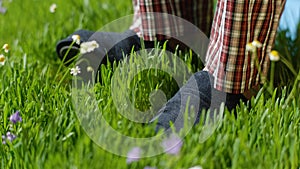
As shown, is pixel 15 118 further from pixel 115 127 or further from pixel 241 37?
pixel 241 37

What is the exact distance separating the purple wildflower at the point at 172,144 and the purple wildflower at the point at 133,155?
0.07 metres

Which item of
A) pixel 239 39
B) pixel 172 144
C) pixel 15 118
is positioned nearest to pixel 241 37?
pixel 239 39

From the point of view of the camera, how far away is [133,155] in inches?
46.8

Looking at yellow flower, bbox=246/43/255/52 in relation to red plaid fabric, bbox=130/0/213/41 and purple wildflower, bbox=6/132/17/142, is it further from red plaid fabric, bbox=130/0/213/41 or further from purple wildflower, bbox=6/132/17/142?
purple wildflower, bbox=6/132/17/142

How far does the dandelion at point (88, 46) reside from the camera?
162cm

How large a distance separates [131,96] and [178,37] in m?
0.37

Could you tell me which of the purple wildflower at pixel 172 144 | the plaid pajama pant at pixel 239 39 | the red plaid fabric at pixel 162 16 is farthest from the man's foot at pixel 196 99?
the red plaid fabric at pixel 162 16

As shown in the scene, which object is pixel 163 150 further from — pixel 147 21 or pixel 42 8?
pixel 42 8

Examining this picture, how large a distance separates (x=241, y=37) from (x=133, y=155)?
0.45 m

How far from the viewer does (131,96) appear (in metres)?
1.50

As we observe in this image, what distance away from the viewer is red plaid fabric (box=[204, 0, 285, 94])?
1426mm

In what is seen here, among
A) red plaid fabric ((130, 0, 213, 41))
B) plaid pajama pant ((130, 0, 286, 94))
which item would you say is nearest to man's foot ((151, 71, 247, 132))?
plaid pajama pant ((130, 0, 286, 94))

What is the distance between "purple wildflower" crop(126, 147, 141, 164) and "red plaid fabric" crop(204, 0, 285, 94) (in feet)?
1.23

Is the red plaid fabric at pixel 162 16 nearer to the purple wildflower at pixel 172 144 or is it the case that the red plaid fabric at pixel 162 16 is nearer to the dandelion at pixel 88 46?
the dandelion at pixel 88 46
